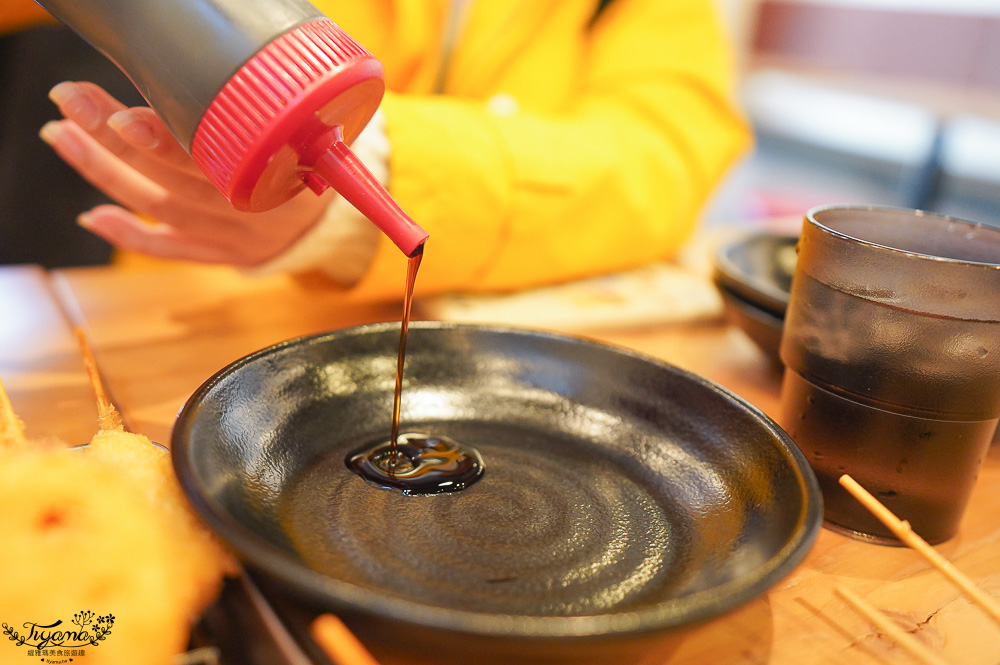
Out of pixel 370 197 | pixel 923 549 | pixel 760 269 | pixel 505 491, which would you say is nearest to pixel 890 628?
pixel 923 549

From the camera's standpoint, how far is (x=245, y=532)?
0.25m

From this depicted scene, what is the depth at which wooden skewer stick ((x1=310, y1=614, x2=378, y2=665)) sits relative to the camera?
0.80 feet

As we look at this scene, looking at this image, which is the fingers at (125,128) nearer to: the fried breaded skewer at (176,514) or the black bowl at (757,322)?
the fried breaded skewer at (176,514)

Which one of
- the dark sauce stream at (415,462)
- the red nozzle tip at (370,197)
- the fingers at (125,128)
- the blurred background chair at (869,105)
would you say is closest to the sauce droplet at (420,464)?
the dark sauce stream at (415,462)

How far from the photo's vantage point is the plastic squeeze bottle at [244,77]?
304mm

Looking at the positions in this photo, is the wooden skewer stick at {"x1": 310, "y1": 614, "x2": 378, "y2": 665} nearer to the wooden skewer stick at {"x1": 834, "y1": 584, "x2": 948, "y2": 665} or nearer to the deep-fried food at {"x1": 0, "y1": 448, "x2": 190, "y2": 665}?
the deep-fried food at {"x1": 0, "y1": 448, "x2": 190, "y2": 665}

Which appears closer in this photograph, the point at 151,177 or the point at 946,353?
the point at 946,353

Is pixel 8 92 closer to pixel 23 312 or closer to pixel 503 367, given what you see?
pixel 23 312

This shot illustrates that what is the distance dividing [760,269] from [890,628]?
390 millimetres

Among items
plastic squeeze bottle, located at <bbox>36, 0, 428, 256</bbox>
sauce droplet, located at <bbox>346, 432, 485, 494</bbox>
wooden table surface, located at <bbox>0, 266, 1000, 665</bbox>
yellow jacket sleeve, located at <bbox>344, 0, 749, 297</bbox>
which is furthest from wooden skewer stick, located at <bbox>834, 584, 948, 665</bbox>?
yellow jacket sleeve, located at <bbox>344, 0, 749, 297</bbox>

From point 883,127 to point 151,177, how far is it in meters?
3.02

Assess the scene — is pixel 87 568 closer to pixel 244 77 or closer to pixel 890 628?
pixel 244 77

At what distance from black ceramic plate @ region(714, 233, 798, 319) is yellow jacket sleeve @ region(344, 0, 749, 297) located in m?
0.13

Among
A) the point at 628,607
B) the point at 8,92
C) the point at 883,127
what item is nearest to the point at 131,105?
the point at 628,607
